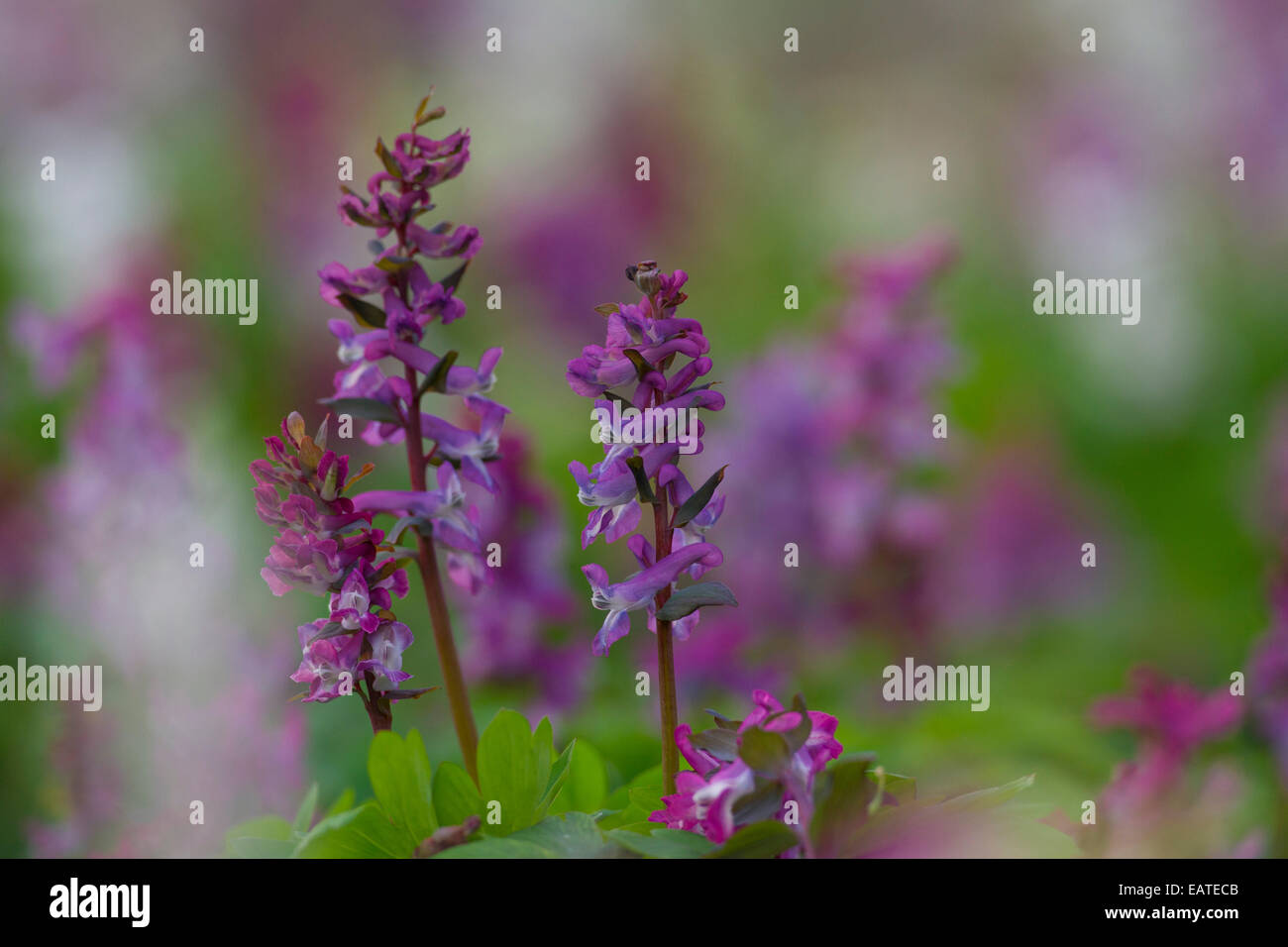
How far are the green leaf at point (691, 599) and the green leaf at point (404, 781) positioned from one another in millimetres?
105

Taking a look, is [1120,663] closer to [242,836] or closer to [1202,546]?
[1202,546]

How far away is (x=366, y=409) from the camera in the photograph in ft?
1.55

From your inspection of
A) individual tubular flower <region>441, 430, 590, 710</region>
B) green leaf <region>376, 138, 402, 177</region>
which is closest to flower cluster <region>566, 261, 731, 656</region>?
green leaf <region>376, 138, 402, 177</region>

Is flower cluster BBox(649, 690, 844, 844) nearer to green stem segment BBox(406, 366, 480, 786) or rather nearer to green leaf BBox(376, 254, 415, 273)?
green stem segment BBox(406, 366, 480, 786)

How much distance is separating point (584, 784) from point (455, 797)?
0.10 metres

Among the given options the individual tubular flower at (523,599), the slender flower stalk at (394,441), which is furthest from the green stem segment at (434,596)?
the individual tubular flower at (523,599)

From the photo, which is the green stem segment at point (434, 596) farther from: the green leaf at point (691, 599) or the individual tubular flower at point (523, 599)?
the individual tubular flower at point (523, 599)

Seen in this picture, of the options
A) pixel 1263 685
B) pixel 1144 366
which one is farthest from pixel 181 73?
pixel 1263 685

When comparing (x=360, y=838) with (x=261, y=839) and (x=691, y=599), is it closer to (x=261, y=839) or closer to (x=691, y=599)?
(x=261, y=839)

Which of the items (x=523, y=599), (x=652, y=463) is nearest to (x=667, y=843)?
(x=652, y=463)

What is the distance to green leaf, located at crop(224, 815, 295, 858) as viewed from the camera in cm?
45

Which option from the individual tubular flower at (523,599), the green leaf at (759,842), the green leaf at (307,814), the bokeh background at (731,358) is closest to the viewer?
the green leaf at (759,842)

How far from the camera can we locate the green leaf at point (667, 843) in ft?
1.37
